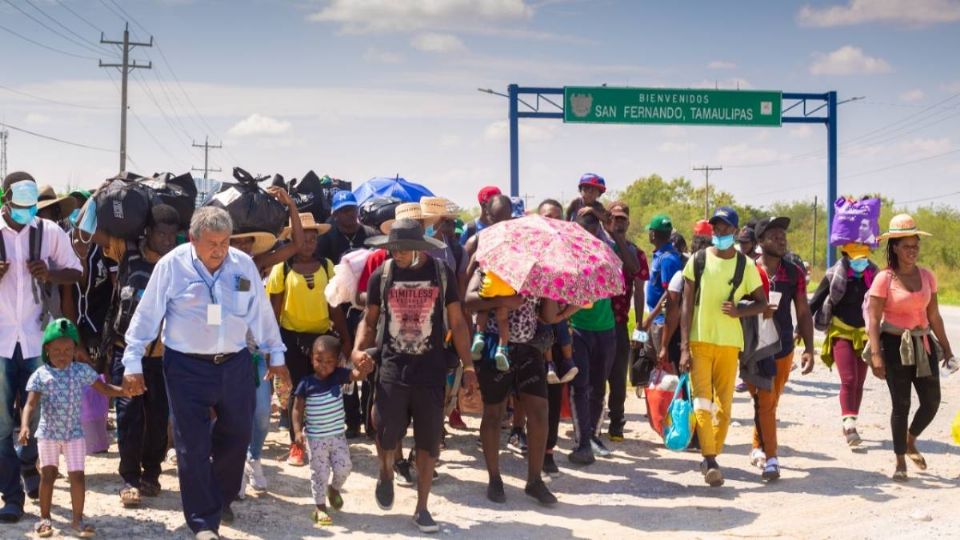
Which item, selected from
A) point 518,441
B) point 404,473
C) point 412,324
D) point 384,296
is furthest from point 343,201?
point 412,324

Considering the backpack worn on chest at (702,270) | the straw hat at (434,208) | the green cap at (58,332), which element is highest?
the straw hat at (434,208)

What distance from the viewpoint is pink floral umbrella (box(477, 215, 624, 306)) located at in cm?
711

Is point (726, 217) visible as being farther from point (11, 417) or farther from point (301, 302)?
point (11, 417)

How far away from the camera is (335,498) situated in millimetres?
7258

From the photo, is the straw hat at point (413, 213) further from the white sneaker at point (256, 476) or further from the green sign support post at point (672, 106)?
the green sign support post at point (672, 106)

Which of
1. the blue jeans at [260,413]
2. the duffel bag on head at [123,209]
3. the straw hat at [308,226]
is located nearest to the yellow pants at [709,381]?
the straw hat at [308,226]

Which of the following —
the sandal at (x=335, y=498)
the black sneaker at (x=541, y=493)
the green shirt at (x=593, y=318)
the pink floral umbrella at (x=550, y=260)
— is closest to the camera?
the pink floral umbrella at (x=550, y=260)

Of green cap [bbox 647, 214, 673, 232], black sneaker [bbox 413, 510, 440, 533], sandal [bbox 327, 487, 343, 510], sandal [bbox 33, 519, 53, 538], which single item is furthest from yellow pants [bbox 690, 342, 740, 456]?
sandal [bbox 33, 519, 53, 538]

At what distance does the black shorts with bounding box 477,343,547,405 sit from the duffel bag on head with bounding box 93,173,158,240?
253cm

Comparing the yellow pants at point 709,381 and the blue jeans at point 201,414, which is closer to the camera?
the blue jeans at point 201,414

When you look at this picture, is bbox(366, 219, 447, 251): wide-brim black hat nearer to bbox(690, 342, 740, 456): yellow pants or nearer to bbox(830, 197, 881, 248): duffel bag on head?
bbox(690, 342, 740, 456): yellow pants

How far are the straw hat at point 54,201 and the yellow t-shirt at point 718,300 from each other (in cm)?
505

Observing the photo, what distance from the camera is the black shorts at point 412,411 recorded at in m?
7.06

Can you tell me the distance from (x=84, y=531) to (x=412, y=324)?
92.3 inches
